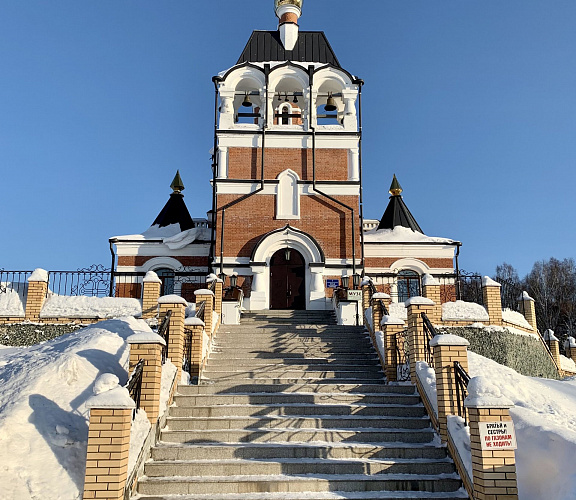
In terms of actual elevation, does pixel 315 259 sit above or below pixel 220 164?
below

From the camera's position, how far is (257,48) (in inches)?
750

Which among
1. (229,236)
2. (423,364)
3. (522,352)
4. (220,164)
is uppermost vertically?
(220,164)

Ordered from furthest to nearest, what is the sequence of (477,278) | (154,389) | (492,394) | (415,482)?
(477,278)
(154,389)
(415,482)
(492,394)

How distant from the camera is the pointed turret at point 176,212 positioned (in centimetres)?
2033

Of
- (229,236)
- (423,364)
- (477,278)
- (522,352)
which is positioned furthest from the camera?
(229,236)

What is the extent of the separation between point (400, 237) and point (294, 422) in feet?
41.3

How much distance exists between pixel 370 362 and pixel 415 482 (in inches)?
153

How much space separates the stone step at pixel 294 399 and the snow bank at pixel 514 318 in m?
7.45

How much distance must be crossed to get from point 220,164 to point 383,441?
39.2ft

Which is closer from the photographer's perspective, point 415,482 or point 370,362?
point 415,482

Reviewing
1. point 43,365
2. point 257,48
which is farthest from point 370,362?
point 257,48

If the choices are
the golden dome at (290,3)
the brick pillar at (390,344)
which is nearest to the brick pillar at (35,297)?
the brick pillar at (390,344)

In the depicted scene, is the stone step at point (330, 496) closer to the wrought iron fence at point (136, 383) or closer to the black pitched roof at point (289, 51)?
the wrought iron fence at point (136, 383)

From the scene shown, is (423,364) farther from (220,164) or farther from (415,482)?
(220,164)
